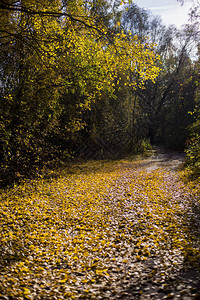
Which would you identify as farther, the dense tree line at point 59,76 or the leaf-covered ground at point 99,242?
the dense tree line at point 59,76

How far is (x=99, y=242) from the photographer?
236 inches

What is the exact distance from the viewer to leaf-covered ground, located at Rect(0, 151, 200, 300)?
4.16 meters

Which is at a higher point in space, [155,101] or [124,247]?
[155,101]

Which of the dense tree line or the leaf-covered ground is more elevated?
the dense tree line

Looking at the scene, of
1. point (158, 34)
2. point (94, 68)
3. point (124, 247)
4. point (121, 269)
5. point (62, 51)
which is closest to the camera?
point (121, 269)

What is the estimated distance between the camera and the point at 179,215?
7.48 metres

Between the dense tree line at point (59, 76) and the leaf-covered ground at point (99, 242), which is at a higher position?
the dense tree line at point (59, 76)

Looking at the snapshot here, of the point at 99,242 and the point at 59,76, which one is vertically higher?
the point at 59,76

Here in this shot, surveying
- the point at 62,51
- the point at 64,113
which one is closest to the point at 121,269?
the point at 62,51

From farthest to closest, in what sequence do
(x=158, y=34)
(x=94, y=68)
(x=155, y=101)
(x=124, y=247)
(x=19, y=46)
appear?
(x=155, y=101) → (x=158, y=34) → (x=94, y=68) → (x=19, y=46) → (x=124, y=247)

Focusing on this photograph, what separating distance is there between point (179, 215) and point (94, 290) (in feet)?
13.5

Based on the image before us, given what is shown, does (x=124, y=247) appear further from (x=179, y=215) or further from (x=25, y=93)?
(x=25, y=93)

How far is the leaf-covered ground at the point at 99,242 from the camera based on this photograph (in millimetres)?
4164

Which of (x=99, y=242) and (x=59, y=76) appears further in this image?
(x=59, y=76)
